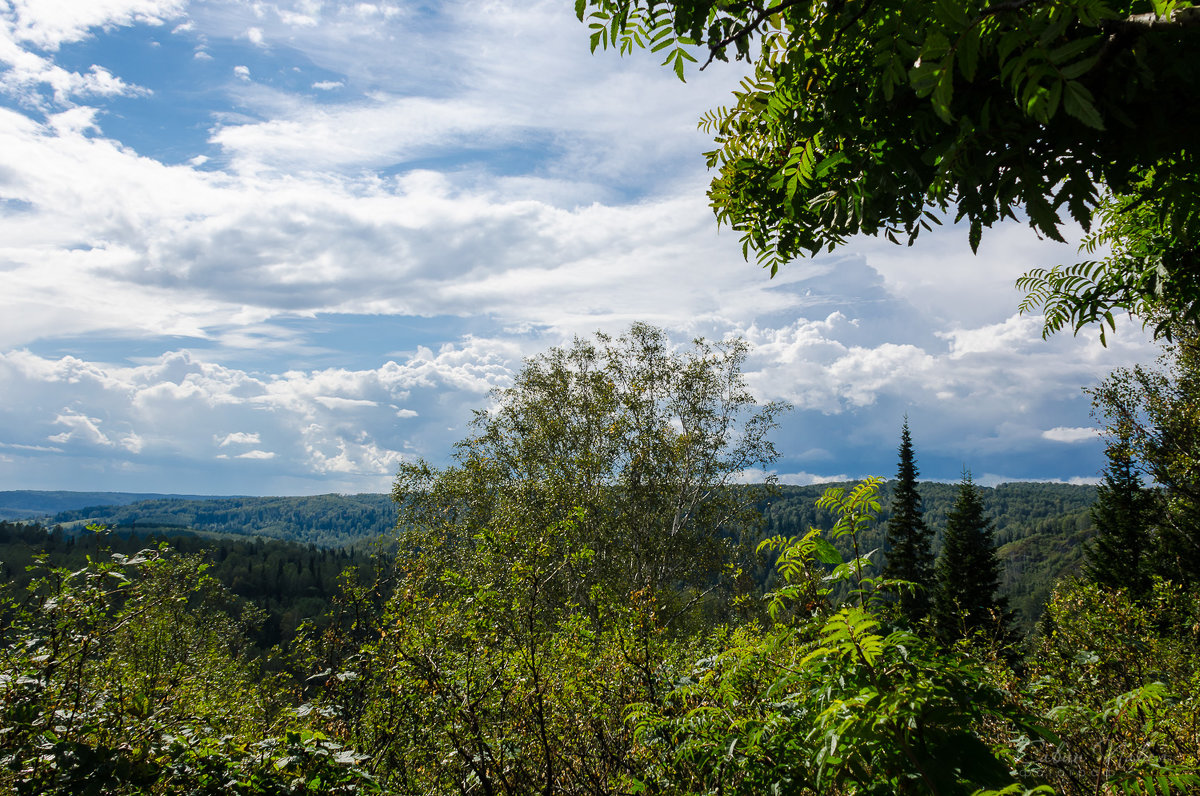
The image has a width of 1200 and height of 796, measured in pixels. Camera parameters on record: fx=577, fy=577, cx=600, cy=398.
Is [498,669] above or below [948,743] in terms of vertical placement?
below

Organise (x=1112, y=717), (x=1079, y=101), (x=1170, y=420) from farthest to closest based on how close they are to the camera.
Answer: (x=1170, y=420), (x=1112, y=717), (x=1079, y=101)

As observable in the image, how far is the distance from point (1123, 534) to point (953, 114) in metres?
37.2

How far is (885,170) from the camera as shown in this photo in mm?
2100

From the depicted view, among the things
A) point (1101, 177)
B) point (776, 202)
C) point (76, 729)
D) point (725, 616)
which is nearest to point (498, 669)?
point (76, 729)

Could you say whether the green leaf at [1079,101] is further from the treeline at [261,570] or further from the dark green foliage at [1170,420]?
the treeline at [261,570]

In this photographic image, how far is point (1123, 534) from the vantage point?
28.6 metres

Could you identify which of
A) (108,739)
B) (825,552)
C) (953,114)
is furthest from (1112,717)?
(108,739)

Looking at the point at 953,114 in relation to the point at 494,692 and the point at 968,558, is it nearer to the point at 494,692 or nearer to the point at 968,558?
the point at 494,692

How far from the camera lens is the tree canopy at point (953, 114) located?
1426mm

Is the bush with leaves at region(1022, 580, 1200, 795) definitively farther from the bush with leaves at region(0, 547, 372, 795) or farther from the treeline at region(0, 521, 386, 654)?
the treeline at region(0, 521, 386, 654)

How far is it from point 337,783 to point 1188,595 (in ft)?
68.9

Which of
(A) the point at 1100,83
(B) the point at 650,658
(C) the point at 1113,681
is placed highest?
(A) the point at 1100,83

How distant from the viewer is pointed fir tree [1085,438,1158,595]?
26484 mm

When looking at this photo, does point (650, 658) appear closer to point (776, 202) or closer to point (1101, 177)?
point (776, 202)
